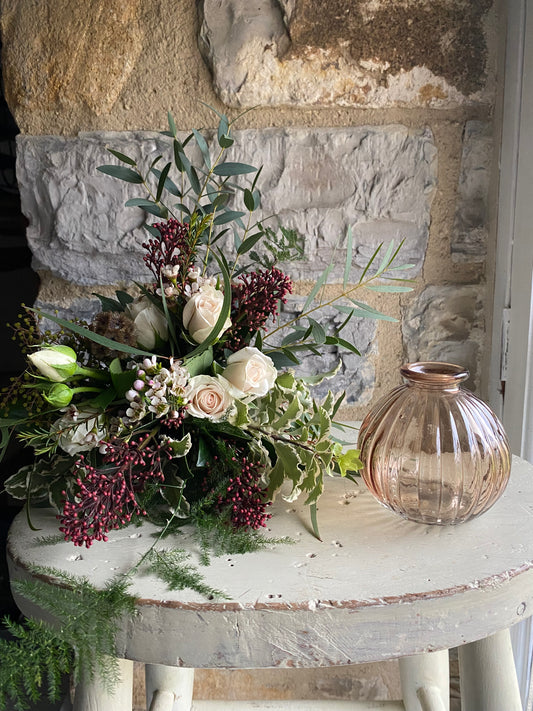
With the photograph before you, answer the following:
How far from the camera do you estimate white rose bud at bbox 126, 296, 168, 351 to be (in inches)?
27.0

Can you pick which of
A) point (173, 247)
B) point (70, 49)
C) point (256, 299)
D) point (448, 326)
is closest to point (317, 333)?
point (256, 299)

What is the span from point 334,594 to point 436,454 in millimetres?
165

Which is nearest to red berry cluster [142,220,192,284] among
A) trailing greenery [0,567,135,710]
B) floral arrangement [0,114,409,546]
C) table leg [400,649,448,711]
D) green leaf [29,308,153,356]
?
floral arrangement [0,114,409,546]

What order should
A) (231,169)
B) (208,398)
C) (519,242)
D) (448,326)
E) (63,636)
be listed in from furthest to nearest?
(448,326)
(519,242)
(231,169)
(208,398)
(63,636)

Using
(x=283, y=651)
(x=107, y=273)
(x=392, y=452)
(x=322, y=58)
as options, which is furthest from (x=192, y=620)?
(x=322, y=58)

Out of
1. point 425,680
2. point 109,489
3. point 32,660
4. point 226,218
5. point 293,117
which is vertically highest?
point 293,117

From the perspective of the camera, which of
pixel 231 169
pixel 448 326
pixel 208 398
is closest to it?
pixel 208 398

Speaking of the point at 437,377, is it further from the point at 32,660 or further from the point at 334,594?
the point at 32,660

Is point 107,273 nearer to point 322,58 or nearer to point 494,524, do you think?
point 322,58

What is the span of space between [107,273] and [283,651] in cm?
66

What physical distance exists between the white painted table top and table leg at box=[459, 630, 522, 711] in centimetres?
14

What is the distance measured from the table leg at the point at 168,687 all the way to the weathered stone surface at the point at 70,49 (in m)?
0.76

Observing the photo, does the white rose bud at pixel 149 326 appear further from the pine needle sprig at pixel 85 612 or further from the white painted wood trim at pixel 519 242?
the white painted wood trim at pixel 519 242

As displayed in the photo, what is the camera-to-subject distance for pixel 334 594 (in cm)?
55
